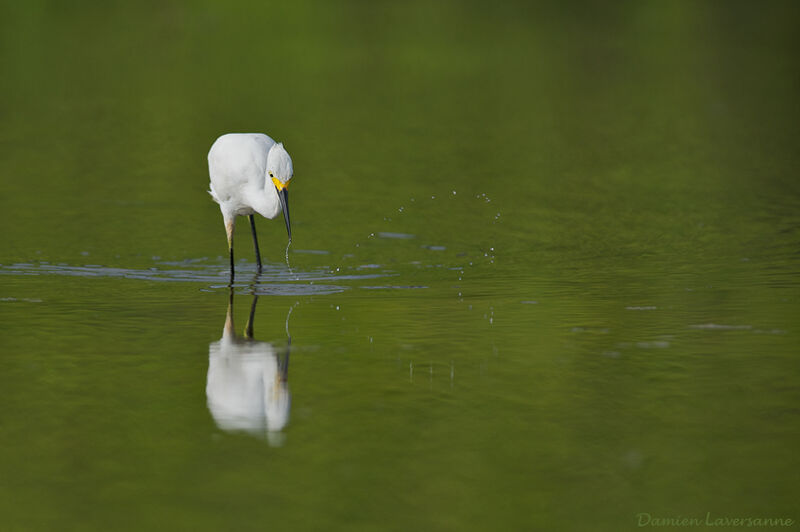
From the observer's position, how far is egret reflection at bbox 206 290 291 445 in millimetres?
7359

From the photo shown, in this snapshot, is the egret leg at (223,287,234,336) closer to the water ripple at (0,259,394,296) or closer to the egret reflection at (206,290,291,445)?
the egret reflection at (206,290,291,445)

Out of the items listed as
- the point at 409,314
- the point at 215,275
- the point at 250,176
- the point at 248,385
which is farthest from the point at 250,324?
the point at 250,176

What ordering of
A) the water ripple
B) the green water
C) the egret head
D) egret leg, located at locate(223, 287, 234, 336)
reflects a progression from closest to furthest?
the green water
egret leg, located at locate(223, 287, 234, 336)
the water ripple
the egret head

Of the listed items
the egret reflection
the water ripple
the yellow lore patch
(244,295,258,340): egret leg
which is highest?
the yellow lore patch

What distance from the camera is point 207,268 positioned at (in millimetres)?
12156

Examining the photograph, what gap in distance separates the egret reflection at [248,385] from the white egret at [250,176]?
2.34m

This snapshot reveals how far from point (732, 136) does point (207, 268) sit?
10.9m

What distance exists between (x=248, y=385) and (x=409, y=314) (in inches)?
86.5

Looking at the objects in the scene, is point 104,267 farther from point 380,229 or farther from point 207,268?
point 380,229

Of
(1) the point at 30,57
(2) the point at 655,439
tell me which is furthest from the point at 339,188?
(1) the point at 30,57

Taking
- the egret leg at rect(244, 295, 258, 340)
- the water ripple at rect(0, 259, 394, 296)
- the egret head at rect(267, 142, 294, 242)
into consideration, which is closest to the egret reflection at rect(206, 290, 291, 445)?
the egret leg at rect(244, 295, 258, 340)

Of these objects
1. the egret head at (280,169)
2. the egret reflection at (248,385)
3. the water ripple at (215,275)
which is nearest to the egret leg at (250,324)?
the egret reflection at (248,385)

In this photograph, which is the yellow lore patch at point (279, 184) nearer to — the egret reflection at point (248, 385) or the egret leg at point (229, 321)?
the egret leg at point (229, 321)

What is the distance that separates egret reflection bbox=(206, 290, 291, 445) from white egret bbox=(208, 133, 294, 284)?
234 centimetres
